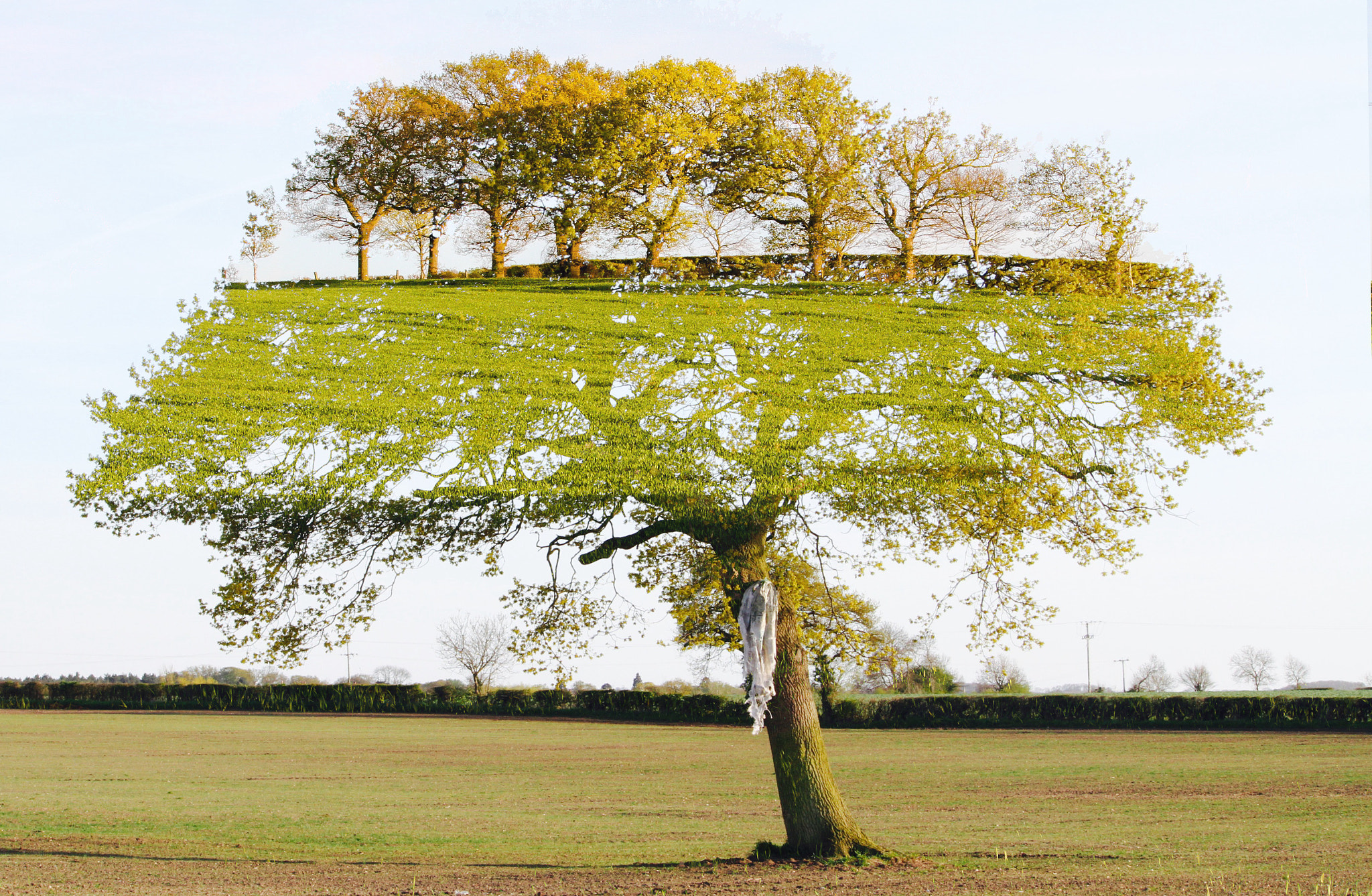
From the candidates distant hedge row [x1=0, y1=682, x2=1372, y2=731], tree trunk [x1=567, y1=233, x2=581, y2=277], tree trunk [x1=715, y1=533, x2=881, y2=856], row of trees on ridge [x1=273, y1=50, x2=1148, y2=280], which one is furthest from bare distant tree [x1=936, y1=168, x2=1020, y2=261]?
distant hedge row [x1=0, y1=682, x2=1372, y2=731]

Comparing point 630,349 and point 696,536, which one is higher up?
point 630,349

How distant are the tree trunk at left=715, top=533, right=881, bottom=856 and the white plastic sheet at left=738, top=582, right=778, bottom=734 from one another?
0.60 meters

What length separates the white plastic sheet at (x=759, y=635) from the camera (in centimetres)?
840

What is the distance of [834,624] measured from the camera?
1002 centimetres

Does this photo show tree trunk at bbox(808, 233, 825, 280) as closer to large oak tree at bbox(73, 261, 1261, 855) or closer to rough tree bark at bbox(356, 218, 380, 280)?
large oak tree at bbox(73, 261, 1261, 855)

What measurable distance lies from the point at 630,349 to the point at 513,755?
18299mm

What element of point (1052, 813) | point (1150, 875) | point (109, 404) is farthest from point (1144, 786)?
point (109, 404)

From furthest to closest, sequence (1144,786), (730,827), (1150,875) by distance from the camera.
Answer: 1. (1144,786)
2. (730,827)
3. (1150,875)

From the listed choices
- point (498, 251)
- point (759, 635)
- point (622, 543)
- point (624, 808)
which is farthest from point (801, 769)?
point (498, 251)

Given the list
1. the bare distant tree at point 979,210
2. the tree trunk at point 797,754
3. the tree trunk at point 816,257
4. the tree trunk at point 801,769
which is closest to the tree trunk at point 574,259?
the tree trunk at point 816,257

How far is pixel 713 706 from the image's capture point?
1475 inches

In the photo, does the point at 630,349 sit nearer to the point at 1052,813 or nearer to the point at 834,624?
the point at 834,624

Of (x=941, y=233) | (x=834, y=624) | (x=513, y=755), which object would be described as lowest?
(x=513, y=755)

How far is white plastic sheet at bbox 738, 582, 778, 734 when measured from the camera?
8398mm
